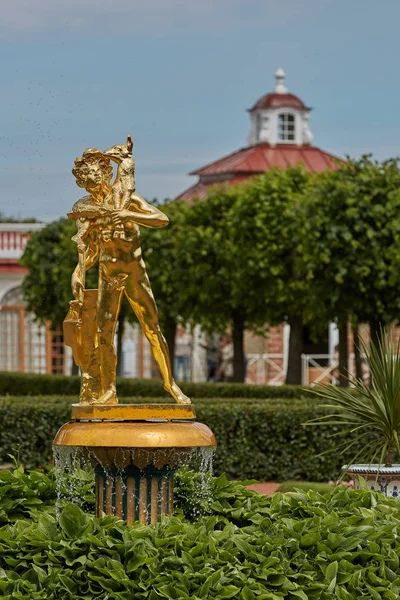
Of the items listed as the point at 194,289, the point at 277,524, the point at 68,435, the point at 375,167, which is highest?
the point at 375,167

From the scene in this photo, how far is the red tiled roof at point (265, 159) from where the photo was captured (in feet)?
119

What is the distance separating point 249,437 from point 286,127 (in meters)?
27.0

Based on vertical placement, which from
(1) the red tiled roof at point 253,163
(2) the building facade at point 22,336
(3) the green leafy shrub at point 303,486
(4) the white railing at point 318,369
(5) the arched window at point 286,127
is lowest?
(3) the green leafy shrub at point 303,486

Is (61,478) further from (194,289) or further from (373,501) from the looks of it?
(194,289)

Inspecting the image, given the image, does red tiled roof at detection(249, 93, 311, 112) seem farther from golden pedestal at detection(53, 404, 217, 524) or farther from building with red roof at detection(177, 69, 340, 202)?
golden pedestal at detection(53, 404, 217, 524)

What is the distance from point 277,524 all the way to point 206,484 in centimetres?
84

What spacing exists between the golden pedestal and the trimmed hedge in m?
10.7

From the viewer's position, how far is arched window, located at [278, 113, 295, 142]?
3866 cm

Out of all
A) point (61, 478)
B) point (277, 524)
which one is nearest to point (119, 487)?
point (61, 478)

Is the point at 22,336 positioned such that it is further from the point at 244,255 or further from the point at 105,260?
the point at 105,260

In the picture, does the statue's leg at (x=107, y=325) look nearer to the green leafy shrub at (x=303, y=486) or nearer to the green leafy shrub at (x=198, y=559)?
the green leafy shrub at (x=198, y=559)

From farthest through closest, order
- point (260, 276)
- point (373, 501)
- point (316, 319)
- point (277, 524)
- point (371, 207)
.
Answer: point (260, 276), point (316, 319), point (371, 207), point (373, 501), point (277, 524)

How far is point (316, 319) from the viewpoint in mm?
20594

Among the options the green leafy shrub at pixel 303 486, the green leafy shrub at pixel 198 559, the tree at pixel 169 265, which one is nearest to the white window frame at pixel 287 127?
the tree at pixel 169 265
